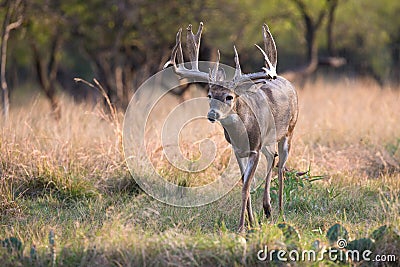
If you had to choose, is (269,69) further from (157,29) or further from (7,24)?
(157,29)

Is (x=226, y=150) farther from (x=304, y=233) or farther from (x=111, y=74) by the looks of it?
(x=111, y=74)

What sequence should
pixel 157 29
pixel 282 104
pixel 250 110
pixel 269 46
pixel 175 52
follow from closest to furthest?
pixel 250 110 → pixel 175 52 → pixel 269 46 → pixel 282 104 → pixel 157 29

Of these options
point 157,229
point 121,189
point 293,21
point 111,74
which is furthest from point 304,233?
point 293,21

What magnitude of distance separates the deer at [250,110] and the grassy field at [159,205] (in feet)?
1.53

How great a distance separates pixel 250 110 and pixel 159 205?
1.69 meters

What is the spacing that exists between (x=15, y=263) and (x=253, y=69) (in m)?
15.5

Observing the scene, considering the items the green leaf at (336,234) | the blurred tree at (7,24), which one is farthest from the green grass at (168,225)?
the blurred tree at (7,24)

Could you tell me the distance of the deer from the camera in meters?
5.43

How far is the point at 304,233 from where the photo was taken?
5676mm

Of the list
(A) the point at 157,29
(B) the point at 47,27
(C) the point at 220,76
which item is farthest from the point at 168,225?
(B) the point at 47,27

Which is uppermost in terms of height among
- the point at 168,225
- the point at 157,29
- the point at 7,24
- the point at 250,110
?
Answer: the point at 7,24

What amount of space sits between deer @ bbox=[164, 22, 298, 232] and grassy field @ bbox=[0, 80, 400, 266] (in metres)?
0.47

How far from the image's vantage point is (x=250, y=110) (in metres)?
5.72

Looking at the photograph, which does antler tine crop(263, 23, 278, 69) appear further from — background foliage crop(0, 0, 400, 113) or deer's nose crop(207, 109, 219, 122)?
background foliage crop(0, 0, 400, 113)
